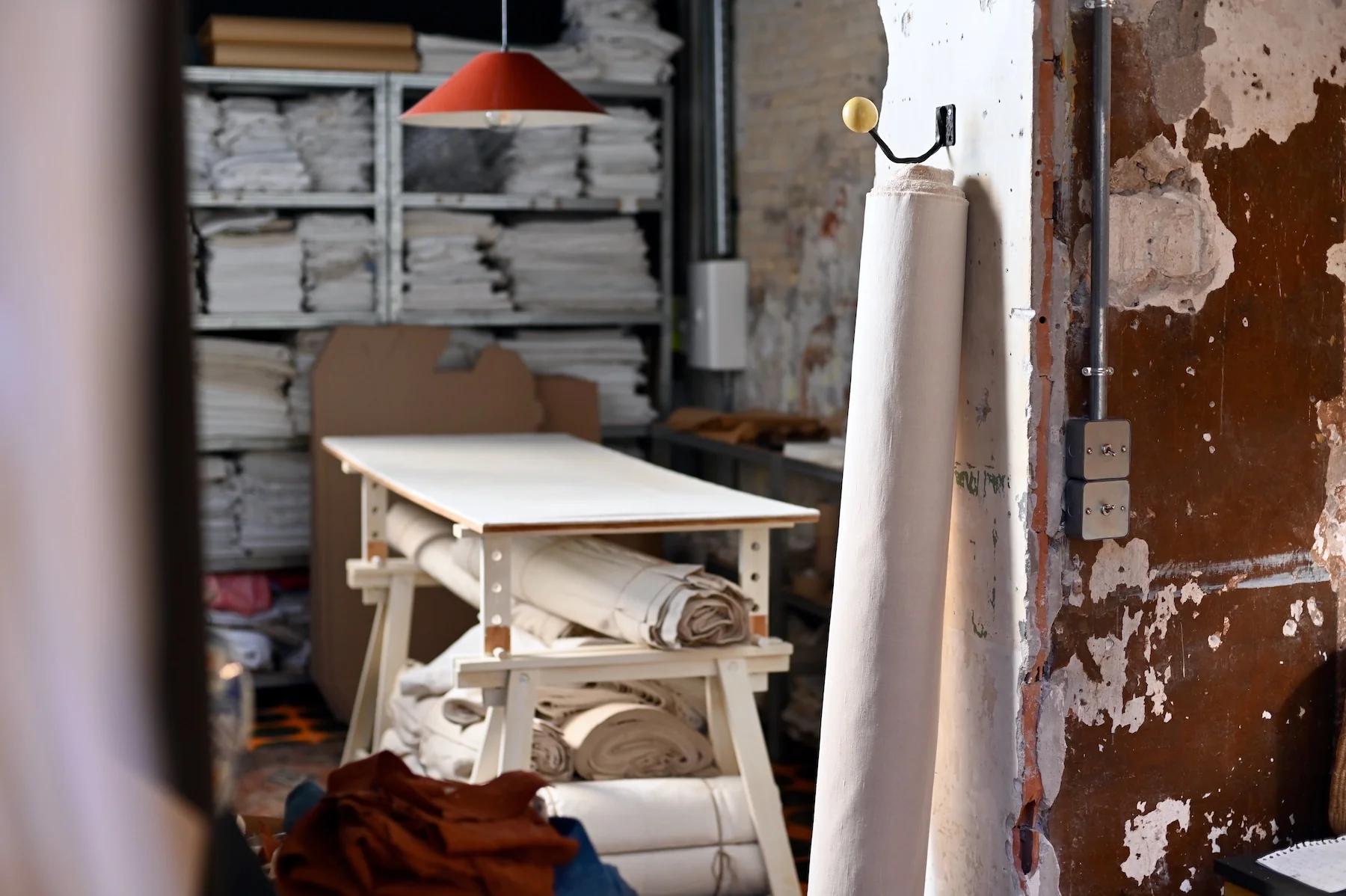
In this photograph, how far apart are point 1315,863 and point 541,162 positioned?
13.2 ft

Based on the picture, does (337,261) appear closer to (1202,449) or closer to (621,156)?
(621,156)

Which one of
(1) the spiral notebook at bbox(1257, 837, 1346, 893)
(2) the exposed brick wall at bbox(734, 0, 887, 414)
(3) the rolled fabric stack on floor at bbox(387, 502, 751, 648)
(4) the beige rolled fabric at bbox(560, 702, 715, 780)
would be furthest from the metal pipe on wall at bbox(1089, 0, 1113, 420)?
(2) the exposed brick wall at bbox(734, 0, 887, 414)

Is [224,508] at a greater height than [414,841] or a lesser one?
greater

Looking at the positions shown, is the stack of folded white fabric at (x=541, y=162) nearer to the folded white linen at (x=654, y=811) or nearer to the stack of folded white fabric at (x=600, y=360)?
the stack of folded white fabric at (x=600, y=360)

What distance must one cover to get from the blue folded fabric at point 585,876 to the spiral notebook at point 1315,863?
42.0 inches

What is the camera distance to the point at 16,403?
0.33m

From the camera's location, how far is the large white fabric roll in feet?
6.29

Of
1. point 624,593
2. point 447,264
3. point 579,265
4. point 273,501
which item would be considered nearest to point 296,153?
point 447,264

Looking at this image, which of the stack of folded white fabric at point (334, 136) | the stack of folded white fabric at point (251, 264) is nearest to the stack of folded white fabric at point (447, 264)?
the stack of folded white fabric at point (334, 136)

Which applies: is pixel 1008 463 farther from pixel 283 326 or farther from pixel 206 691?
pixel 283 326

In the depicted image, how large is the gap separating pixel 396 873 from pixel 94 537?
2.10 m

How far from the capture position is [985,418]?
199cm

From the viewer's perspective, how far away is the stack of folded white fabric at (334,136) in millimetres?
5199

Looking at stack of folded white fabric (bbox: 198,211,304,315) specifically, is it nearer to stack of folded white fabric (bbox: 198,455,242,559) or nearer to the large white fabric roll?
stack of folded white fabric (bbox: 198,455,242,559)
